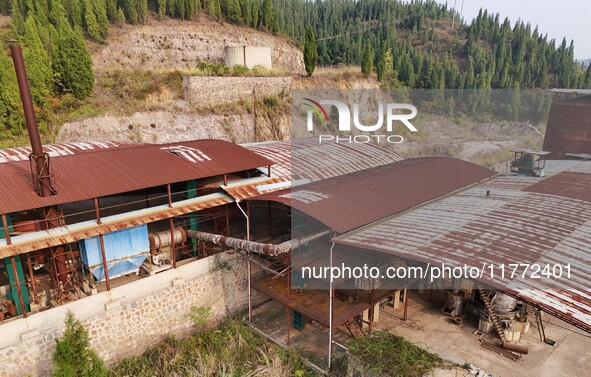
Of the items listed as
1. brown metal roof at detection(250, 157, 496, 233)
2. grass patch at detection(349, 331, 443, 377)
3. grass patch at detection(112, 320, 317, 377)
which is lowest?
grass patch at detection(112, 320, 317, 377)

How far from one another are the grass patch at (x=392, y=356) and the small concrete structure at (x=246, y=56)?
137 ft

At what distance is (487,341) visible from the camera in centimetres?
1509

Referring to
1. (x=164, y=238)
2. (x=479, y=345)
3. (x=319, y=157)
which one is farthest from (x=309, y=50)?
(x=479, y=345)

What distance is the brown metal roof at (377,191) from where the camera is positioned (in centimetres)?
1467

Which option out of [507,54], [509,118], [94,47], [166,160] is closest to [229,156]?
[166,160]

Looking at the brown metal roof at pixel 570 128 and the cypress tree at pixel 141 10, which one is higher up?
the cypress tree at pixel 141 10

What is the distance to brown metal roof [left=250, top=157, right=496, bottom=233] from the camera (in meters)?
14.7

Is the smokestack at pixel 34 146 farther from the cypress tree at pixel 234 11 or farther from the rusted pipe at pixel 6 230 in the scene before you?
the cypress tree at pixel 234 11

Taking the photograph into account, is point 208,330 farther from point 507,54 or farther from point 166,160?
point 507,54

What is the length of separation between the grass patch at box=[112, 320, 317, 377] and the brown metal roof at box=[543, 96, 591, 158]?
3509 centimetres

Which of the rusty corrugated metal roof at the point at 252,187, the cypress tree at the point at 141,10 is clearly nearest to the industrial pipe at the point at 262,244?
the rusty corrugated metal roof at the point at 252,187

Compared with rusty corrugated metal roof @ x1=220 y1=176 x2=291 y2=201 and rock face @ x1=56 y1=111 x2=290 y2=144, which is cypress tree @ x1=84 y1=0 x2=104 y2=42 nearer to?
rock face @ x1=56 y1=111 x2=290 y2=144

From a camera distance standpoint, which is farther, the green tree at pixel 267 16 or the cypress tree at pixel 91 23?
the green tree at pixel 267 16

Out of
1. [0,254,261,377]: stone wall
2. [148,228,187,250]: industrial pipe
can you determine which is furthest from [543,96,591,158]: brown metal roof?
[148,228,187,250]: industrial pipe
